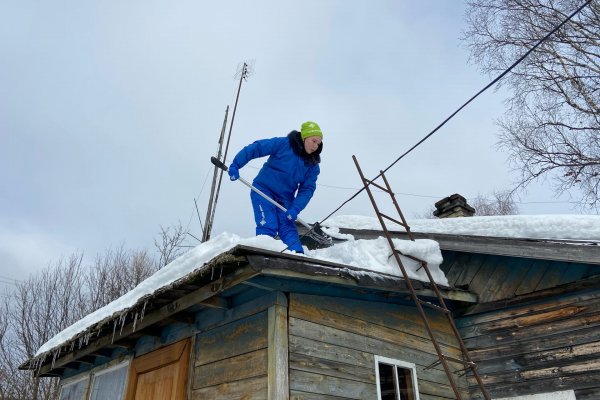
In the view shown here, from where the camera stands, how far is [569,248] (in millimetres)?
4863

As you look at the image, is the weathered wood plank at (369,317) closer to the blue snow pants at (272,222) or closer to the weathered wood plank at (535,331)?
the weathered wood plank at (535,331)

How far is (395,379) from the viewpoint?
4.84 meters

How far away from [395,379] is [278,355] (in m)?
1.51

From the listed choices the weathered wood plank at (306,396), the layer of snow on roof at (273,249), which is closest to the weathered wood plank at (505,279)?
the layer of snow on roof at (273,249)

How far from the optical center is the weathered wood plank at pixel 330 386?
3.99m

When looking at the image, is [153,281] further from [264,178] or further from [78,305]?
[78,305]

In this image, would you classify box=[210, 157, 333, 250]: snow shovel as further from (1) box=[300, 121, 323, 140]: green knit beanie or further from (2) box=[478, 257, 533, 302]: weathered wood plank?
(2) box=[478, 257, 533, 302]: weathered wood plank

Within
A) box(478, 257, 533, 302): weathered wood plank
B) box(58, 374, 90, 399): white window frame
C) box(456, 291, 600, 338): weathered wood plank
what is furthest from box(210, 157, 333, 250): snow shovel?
box(58, 374, 90, 399): white window frame

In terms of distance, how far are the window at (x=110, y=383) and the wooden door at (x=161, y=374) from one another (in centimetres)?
27

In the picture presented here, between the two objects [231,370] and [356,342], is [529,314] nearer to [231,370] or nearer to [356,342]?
[356,342]

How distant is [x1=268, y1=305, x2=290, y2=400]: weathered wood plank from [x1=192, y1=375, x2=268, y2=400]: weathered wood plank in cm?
12

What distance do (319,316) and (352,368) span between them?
0.56 metres

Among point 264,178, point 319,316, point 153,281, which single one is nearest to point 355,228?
point 264,178

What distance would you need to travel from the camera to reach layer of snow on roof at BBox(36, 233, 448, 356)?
398cm
